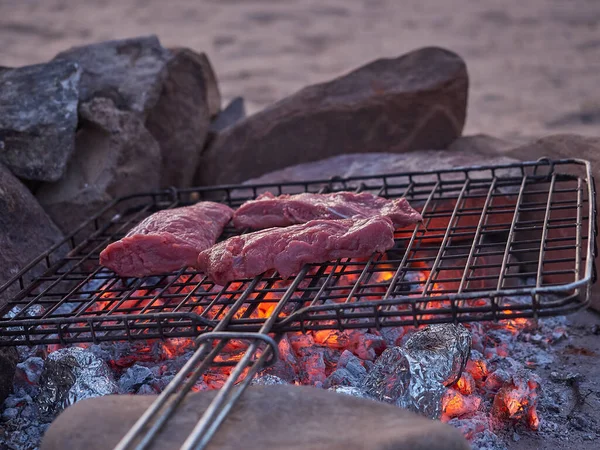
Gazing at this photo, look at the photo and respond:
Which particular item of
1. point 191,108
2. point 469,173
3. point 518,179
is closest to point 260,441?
point 518,179

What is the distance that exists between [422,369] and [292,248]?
0.80 m

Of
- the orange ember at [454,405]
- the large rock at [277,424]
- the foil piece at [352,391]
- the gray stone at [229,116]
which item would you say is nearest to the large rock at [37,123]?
the gray stone at [229,116]

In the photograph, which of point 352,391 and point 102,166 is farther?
point 102,166

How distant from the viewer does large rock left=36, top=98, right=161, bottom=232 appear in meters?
4.88

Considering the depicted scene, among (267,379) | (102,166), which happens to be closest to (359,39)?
(102,166)

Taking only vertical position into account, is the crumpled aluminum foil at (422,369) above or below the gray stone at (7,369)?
below

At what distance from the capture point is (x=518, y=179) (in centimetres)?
440

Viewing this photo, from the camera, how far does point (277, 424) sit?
2354 millimetres

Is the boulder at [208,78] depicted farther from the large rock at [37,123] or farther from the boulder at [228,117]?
the large rock at [37,123]

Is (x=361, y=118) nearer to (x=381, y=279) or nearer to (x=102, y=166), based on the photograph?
(x=381, y=279)

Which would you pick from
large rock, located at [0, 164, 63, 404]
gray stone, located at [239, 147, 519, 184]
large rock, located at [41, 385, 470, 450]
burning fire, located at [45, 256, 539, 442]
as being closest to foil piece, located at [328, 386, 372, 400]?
burning fire, located at [45, 256, 539, 442]

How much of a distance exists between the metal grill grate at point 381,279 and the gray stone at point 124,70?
0.77 m

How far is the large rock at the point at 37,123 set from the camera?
15.3ft

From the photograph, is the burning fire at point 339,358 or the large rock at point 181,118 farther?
the large rock at point 181,118
